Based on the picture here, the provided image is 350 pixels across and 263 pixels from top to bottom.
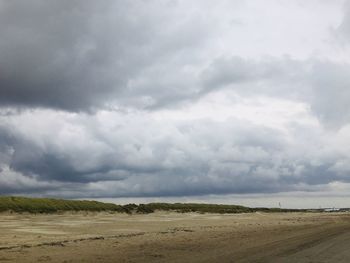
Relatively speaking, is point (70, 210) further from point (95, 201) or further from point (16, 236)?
point (16, 236)

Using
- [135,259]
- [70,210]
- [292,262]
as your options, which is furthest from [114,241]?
[70,210]

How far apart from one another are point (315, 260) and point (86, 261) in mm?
9503

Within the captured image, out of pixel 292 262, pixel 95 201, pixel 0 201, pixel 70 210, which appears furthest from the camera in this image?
pixel 95 201

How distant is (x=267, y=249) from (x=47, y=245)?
11495 mm

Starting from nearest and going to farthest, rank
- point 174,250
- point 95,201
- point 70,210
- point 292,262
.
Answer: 1. point 292,262
2. point 174,250
3. point 70,210
4. point 95,201

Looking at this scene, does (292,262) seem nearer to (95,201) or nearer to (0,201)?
(0,201)

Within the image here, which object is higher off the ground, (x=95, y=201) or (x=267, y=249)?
(x=95, y=201)

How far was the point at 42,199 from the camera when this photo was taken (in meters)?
91.9

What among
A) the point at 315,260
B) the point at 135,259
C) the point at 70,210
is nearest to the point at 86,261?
the point at 135,259

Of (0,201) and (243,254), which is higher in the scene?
(0,201)

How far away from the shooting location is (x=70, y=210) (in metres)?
85.5

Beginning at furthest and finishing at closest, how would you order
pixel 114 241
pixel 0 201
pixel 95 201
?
1. pixel 95 201
2. pixel 0 201
3. pixel 114 241

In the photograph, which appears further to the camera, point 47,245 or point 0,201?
point 0,201

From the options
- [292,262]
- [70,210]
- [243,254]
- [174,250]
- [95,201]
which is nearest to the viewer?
[292,262]
